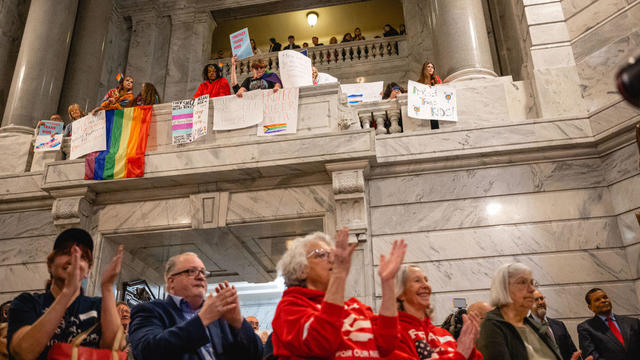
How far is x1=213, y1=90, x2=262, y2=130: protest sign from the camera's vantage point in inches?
267

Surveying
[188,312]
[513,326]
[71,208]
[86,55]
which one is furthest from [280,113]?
[86,55]

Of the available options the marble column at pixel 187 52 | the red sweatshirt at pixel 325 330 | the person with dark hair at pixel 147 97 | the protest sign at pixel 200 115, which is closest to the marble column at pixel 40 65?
the person with dark hair at pixel 147 97

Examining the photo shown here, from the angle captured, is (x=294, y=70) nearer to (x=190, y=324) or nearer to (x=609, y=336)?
(x=609, y=336)

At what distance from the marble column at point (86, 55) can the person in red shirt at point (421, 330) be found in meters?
10.2

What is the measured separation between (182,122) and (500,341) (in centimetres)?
523

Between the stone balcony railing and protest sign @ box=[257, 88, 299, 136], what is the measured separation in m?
7.33

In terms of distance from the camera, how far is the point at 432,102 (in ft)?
22.4

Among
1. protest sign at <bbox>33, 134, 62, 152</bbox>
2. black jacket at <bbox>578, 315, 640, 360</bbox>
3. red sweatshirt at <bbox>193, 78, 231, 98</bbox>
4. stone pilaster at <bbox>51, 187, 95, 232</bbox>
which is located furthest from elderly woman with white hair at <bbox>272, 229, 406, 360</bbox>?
protest sign at <bbox>33, 134, 62, 152</bbox>

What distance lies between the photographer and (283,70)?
7.07 metres

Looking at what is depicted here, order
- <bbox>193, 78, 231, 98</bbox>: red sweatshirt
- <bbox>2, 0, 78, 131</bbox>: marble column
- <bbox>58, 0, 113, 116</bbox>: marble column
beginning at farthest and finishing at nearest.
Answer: <bbox>58, 0, 113, 116</bbox>: marble column → <bbox>2, 0, 78, 131</bbox>: marble column → <bbox>193, 78, 231, 98</bbox>: red sweatshirt

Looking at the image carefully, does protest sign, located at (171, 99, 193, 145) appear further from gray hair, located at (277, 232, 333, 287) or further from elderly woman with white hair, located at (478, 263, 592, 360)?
elderly woman with white hair, located at (478, 263, 592, 360)

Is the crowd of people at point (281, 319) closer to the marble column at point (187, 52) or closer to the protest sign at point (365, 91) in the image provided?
the protest sign at point (365, 91)

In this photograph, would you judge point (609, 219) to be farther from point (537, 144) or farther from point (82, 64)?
point (82, 64)

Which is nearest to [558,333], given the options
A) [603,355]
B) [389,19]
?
[603,355]
